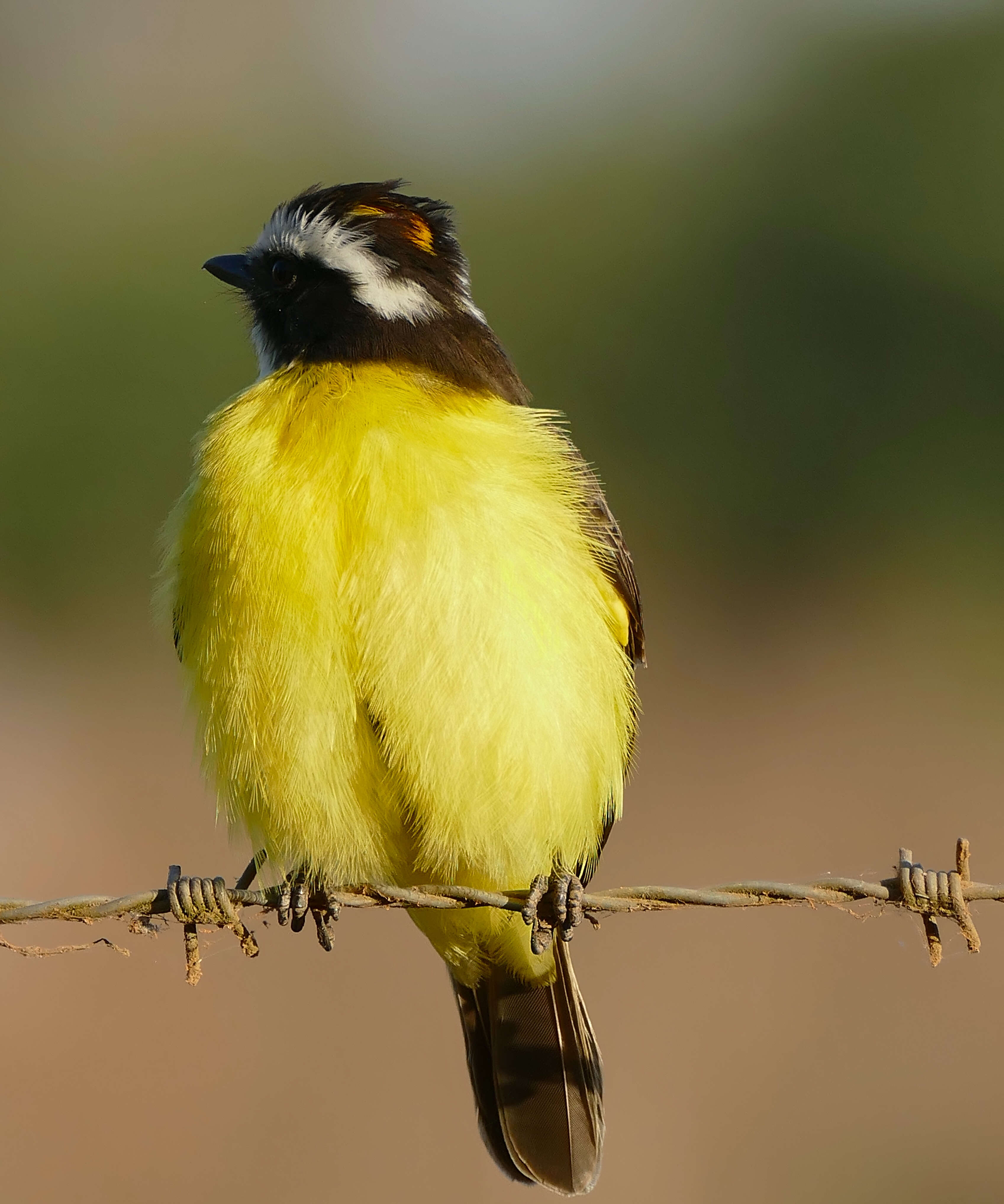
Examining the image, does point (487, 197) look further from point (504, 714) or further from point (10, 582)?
point (504, 714)

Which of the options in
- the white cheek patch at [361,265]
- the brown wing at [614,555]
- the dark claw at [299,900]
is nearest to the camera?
the dark claw at [299,900]

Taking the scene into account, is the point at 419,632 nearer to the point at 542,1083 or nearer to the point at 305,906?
the point at 305,906

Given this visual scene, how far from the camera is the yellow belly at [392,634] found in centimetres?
410

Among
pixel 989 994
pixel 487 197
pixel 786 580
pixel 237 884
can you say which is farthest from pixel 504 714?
pixel 487 197

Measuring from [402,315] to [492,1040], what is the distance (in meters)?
2.58

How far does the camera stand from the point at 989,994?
9617 millimetres

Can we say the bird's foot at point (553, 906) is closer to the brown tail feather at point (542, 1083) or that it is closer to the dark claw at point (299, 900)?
the brown tail feather at point (542, 1083)

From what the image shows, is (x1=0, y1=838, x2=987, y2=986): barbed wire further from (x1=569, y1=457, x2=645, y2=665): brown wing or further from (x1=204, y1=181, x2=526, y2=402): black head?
(x1=204, y1=181, x2=526, y2=402): black head

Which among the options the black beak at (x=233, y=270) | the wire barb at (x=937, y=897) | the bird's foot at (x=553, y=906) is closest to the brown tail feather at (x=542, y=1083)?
the bird's foot at (x=553, y=906)

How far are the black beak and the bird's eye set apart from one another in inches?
4.6

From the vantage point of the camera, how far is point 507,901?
4.01 m

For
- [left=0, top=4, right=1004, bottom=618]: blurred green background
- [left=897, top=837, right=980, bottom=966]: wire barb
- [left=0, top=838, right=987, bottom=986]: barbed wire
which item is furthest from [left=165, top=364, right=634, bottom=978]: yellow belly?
[left=0, top=4, right=1004, bottom=618]: blurred green background

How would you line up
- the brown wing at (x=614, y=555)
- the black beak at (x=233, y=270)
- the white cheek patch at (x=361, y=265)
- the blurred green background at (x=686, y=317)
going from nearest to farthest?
1. the brown wing at (x=614, y=555)
2. the white cheek patch at (x=361, y=265)
3. the black beak at (x=233, y=270)
4. the blurred green background at (x=686, y=317)

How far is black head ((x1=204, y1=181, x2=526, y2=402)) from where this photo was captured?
4.76m
